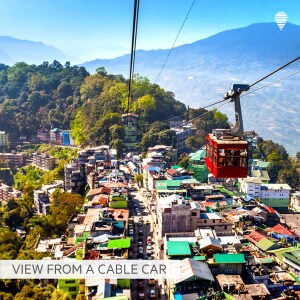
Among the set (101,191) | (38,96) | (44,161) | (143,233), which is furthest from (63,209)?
(38,96)

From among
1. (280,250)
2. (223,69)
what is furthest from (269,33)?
(280,250)

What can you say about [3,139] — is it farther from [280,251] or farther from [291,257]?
[291,257]

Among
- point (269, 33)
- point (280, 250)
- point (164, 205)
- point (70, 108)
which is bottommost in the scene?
point (280, 250)

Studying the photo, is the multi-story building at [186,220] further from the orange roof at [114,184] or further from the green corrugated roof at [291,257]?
the orange roof at [114,184]

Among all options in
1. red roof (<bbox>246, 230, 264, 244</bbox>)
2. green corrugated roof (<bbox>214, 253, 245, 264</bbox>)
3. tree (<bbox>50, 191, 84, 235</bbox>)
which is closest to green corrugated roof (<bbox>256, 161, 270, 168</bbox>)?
red roof (<bbox>246, 230, 264, 244</bbox>)

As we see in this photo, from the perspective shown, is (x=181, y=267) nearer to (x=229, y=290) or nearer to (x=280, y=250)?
(x=229, y=290)

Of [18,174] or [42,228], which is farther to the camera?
[18,174]

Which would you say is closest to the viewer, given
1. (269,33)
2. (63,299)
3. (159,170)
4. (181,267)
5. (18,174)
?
(63,299)

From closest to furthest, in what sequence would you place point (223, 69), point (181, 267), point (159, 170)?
point (181, 267), point (159, 170), point (223, 69)
